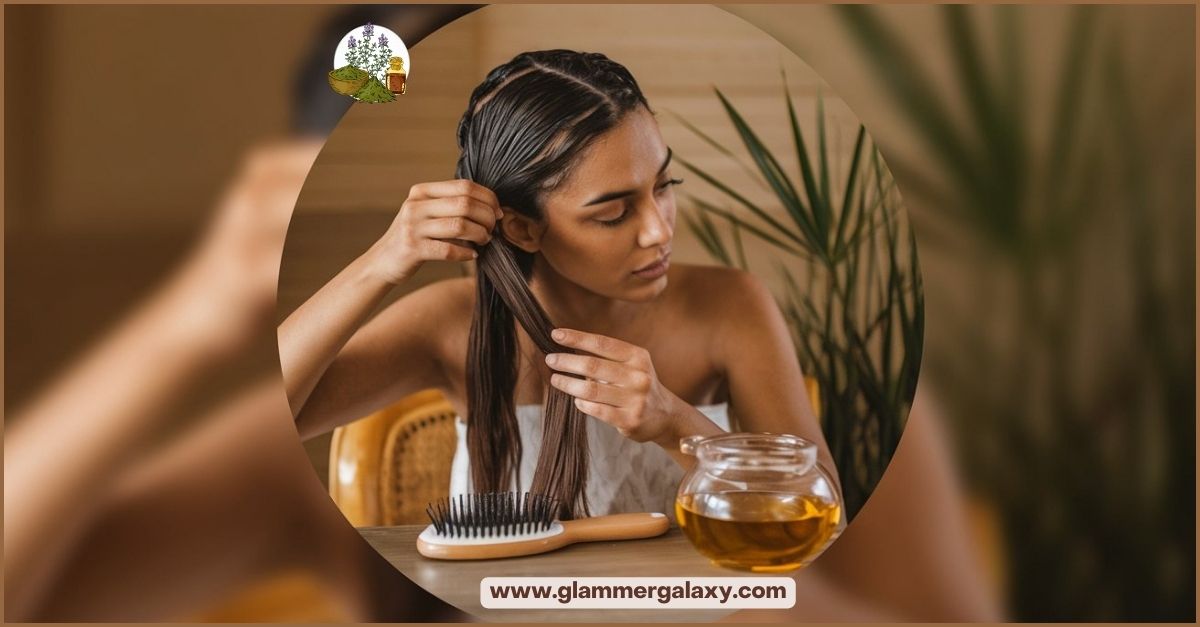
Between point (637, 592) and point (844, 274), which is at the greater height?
point (844, 274)

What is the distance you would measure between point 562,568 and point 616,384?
14 cm

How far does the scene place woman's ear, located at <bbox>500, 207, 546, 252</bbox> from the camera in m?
0.74

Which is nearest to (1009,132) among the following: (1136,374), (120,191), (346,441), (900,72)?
(900,72)

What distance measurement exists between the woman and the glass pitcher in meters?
0.02

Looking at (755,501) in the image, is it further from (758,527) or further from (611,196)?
(611,196)

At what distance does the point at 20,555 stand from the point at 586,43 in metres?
0.53

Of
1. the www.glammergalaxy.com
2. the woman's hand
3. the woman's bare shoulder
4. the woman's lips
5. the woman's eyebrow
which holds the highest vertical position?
the woman's eyebrow

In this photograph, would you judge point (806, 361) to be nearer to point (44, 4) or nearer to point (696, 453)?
point (696, 453)

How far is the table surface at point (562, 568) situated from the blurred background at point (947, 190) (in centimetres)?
5

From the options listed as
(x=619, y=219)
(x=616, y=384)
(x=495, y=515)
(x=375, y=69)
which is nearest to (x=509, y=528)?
(x=495, y=515)

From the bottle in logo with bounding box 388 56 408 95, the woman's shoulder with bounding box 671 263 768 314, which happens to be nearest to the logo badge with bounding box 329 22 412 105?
the bottle in logo with bounding box 388 56 408 95

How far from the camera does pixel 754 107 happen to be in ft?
2.53

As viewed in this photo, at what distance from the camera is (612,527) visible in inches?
29.9

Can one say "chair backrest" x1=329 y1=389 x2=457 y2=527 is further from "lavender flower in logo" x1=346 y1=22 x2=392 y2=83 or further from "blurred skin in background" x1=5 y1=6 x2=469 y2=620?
"lavender flower in logo" x1=346 y1=22 x2=392 y2=83
